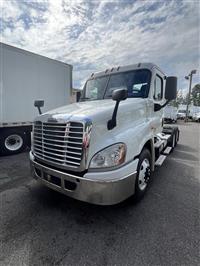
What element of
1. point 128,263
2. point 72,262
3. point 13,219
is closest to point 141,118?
point 128,263

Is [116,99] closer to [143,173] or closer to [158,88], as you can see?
[143,173]

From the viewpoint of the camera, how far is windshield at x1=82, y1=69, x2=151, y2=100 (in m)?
3.39

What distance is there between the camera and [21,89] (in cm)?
612

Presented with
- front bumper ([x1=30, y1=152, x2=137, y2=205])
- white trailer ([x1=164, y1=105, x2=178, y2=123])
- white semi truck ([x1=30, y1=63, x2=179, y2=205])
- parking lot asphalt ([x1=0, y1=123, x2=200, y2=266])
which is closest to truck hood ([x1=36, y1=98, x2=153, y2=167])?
white semi truck ([x1=30, y1=63, x2=179, y2=205])

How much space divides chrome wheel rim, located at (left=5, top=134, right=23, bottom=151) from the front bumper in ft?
15.3

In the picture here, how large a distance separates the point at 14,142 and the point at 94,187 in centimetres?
559

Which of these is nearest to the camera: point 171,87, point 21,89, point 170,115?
point 171,87

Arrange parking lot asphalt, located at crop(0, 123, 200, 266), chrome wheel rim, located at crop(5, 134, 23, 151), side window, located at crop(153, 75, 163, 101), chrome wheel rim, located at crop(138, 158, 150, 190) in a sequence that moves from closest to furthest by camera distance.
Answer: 1. parking lot asphalt, located at crop(0, 123, 200, 266)
2. chrome wheel rim, located at crop(138, 158, 150, 190)
3. side window, located at crop(153, 75, 163, 101)
4. chrome wheel rim, located at crop(5, 134, 23, 151)

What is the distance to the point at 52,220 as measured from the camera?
102 inches

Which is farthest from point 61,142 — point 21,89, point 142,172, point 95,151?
point 21,89

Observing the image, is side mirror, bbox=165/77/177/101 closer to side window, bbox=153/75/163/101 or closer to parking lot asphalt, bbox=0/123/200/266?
side window, bbox=153/75/163/101

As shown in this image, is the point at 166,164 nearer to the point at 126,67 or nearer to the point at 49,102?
the point at 126,67

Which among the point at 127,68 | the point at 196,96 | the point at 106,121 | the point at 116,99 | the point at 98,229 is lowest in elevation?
the point at 98,229

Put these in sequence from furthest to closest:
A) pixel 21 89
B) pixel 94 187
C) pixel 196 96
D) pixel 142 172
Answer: pixel 196 96 → pixel 21 89 → pixel 142 172 → pixel 94 187
